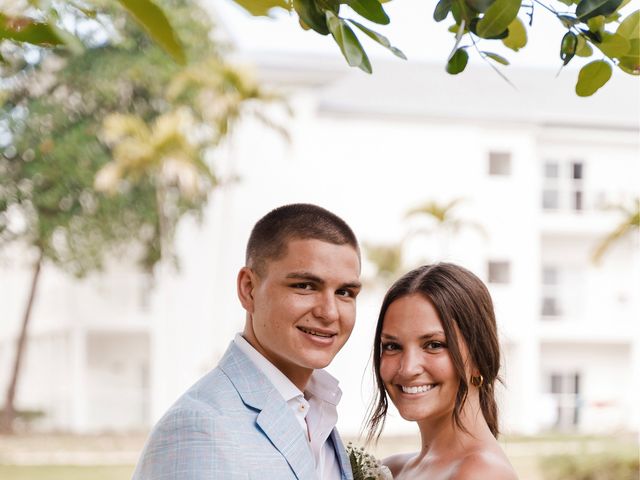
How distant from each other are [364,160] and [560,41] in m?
25.2

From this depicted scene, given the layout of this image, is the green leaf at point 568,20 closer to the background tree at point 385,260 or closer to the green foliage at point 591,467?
the green foliage at point 591,467

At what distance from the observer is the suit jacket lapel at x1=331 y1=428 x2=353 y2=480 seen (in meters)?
2.58

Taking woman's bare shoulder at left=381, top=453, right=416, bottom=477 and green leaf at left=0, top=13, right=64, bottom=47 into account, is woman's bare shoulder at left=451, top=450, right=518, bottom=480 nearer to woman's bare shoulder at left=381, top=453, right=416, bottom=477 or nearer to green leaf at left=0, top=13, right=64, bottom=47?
woman's bare shoulder at left=381, top=453, right=416, bottom=477

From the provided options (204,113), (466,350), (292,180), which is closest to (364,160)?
(292,180)

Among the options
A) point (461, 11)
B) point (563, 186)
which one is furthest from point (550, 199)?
point (461, 11)

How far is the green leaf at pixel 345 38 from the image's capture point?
1.37 m

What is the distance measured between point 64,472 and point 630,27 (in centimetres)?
1852

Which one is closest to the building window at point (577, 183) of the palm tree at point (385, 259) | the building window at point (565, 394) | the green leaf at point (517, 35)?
the building window at point (565, 394)

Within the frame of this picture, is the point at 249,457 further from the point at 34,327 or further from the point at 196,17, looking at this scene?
the point at 34,327

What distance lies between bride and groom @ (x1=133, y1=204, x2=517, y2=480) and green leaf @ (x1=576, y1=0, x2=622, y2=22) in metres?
1.02

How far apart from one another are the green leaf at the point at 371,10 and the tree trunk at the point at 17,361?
2446cm

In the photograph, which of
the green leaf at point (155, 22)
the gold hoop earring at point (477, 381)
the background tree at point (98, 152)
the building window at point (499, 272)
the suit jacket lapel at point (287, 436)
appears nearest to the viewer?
the green leaf at point (155, 22)

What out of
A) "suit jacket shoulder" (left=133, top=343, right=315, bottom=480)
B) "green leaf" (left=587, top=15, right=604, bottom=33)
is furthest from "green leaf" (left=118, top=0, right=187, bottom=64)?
"suit jacket shoulder" (left=133, top=343, right=315, bottom=480)

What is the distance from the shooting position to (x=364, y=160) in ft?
88.3
